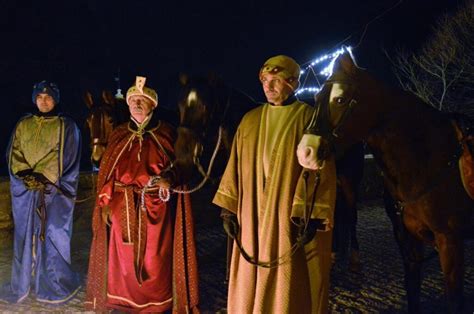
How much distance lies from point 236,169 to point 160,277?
147 centimetres

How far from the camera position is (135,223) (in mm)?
3965

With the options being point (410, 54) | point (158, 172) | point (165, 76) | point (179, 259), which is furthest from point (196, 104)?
point (410, 54)

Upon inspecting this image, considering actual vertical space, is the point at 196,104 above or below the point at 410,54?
below

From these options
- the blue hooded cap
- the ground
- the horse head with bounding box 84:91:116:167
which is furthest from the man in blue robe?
the horse head with bounding box 84:91:116:167

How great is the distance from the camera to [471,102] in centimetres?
2031

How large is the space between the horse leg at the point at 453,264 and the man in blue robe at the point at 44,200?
3.87 metres

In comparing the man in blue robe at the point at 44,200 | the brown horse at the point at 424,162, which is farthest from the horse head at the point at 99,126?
the brown horse at the point at 424,162

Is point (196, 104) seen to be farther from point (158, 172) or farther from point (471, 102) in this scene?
point (471, 102)

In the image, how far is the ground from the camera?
4.60 meters

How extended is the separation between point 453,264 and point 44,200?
13.7 feet

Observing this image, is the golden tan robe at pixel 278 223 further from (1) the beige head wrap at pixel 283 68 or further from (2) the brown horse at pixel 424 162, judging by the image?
(2) the brown horse at pixel 424 162

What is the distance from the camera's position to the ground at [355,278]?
4598 mm

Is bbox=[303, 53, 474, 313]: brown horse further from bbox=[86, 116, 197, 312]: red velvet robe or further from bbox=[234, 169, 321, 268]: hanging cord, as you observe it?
bbox=[86, 116, 197, 312]: red velvet robe

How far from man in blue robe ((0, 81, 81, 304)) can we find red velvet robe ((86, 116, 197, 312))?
95 cm
